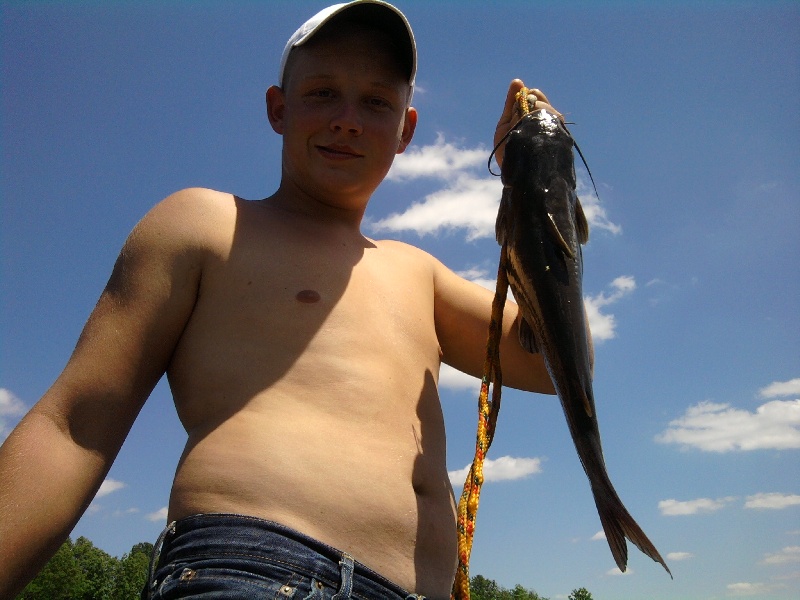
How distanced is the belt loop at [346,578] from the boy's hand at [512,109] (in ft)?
5.00

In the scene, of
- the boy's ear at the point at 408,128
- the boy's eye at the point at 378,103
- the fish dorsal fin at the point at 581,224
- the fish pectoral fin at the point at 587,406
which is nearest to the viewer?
the fish pectoral fin at the point at 587,406

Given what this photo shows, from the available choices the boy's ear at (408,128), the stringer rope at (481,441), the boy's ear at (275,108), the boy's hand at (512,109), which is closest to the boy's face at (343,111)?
the boy's ear at (275,108)

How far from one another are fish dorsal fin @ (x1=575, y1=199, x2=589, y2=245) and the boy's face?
2.56 ft

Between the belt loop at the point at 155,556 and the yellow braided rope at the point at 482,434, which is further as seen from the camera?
the yellow braided rope at the point at 482,434

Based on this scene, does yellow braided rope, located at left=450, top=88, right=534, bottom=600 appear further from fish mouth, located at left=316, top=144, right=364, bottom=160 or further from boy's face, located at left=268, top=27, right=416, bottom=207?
fish mouth, located at left=316, top=144, right=364, bottom=160

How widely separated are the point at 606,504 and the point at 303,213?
1.58 metres

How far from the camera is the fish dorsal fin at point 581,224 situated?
2297 mm

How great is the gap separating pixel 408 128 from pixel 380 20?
494 millimetres

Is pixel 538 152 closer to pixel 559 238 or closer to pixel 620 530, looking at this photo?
pixel 559 238

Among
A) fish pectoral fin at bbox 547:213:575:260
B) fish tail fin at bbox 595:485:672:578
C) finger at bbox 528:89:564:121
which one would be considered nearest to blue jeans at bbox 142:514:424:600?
fish tail fin at bbox 595:485:672:578

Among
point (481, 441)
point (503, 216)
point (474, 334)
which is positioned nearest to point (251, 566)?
point (481, 441)

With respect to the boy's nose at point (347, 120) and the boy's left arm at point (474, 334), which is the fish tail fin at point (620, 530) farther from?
the boy's nose at point (347, 120)

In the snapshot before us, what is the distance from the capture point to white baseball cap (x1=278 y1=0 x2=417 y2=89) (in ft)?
8.45

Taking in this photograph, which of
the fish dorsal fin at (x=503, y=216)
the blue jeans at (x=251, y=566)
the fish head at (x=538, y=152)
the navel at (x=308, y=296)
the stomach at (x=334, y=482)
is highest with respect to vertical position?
the fish head at (x=538, y=152)
